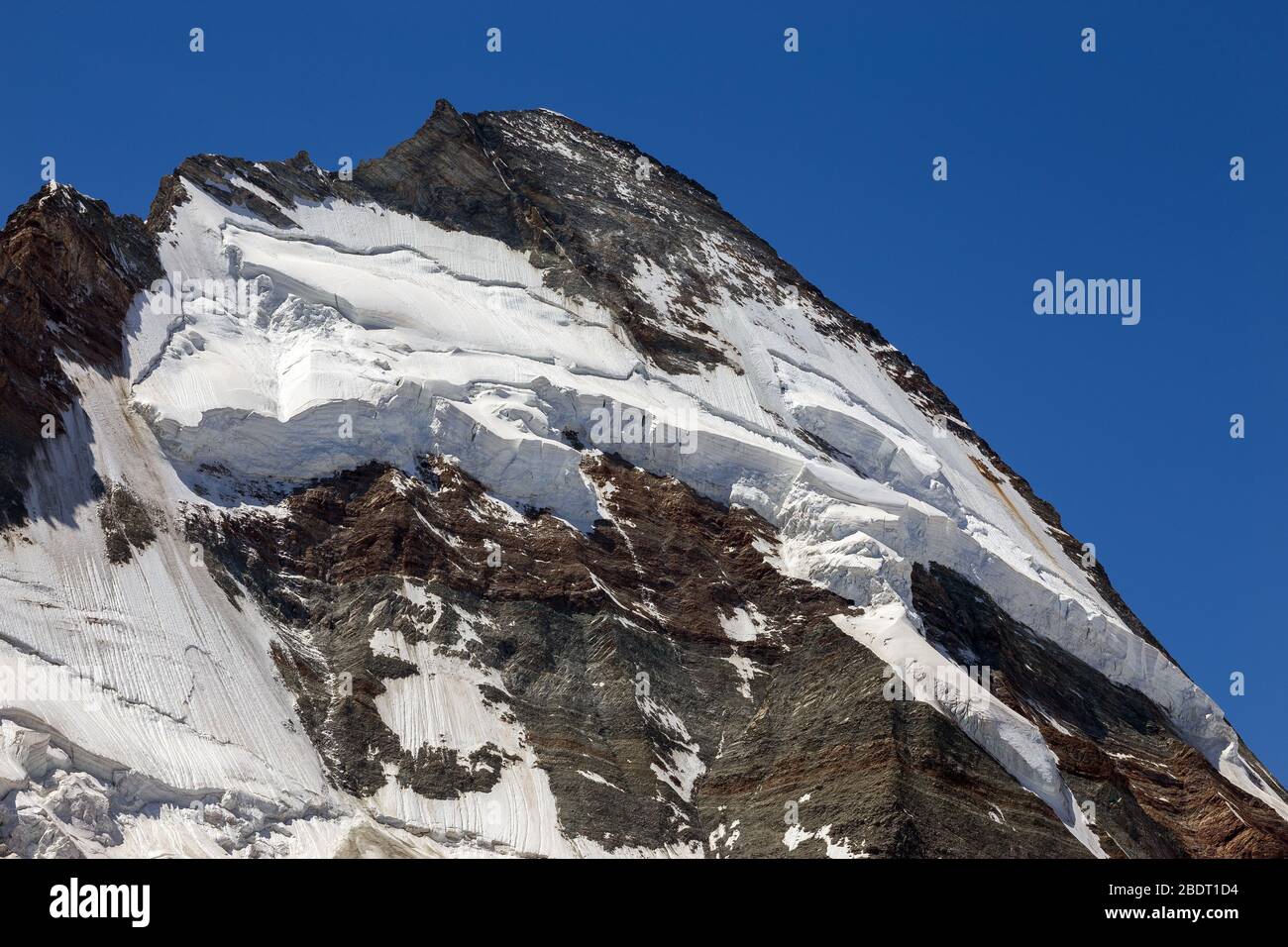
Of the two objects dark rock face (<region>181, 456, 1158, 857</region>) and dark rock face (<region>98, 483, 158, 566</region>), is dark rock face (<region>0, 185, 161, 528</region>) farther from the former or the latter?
dark rock face (<region>181, 456, 1158, 857</region>)

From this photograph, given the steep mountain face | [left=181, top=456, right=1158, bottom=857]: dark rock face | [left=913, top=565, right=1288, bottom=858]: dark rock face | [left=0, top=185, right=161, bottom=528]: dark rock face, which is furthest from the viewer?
[left=913, top=565, right=1288, bottom=858]: dark rock face

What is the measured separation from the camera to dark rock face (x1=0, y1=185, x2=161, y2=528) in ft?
212

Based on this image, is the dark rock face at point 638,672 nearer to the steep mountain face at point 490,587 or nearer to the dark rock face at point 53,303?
the steep mountain face at point 490,587

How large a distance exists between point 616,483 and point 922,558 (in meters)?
15.3

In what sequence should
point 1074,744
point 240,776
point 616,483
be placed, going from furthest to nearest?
1. point 616,483
2. point 1074,744
3. point 240,776

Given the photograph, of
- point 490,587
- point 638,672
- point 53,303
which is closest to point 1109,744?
point 638,672

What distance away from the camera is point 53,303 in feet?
235

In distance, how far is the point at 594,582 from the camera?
237 ft

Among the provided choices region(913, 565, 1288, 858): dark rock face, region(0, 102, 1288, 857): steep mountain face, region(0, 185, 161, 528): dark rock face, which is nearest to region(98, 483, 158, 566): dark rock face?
region(0, 102, 1288, 857): steep mountain face

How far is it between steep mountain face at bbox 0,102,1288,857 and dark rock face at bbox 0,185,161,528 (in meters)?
0.16

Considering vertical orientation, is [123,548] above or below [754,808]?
above

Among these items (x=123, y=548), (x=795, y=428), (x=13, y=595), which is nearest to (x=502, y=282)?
(x=795, y=428)

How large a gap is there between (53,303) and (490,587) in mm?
21819
